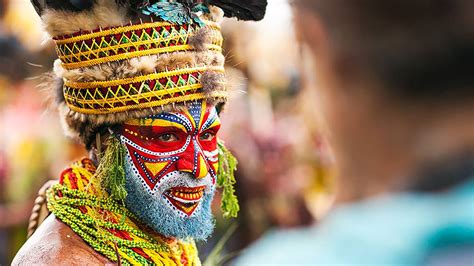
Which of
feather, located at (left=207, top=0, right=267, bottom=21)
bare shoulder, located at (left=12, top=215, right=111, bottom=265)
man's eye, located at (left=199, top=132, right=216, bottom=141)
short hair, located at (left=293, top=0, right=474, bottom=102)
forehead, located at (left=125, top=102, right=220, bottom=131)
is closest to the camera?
short hair, located at (left=293, top=0, right=474, bottom=102)

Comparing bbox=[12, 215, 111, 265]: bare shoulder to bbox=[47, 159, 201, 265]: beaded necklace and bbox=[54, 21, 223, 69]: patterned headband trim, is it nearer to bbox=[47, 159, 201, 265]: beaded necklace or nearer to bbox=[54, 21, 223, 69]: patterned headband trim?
bbox=[47, 159, 201, 265]: beaded necklace

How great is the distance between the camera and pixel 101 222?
3.36 metres

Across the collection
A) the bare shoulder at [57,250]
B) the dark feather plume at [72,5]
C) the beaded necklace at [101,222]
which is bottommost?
the bare shoulder at [57,250]

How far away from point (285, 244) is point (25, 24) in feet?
27.4

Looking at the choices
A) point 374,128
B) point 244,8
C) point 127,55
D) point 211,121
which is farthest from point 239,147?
point 374,128

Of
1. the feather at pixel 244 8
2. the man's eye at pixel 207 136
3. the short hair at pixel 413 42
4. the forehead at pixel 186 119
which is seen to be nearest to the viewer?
the short hair at pixel 413 42

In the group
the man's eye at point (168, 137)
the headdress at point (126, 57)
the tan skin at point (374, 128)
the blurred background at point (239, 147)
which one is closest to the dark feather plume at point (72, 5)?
the headdress at point (126, 57)

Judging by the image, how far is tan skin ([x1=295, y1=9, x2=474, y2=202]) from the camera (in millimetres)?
1479

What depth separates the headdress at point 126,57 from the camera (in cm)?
332

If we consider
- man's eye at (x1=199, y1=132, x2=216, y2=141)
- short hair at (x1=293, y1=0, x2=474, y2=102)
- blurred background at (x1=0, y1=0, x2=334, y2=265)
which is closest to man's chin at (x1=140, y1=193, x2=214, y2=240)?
man's eye at (x1=199, y1=132, x2=216, y2=141)

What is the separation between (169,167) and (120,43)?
0.56 m

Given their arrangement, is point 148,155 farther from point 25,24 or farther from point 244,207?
point 25,24

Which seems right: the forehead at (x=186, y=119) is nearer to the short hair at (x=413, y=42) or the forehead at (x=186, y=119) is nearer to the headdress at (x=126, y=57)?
the headdress at (x=126, y=57)

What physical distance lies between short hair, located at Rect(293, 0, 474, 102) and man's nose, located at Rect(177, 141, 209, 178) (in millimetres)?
1920
